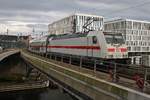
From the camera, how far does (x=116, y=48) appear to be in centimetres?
2392

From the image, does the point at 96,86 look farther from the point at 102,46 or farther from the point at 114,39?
the point at 114,39

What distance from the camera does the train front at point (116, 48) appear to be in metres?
23.5

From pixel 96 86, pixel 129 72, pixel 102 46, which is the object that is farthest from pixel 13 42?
pixel 96 86

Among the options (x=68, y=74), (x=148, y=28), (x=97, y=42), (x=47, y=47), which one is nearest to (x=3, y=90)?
(x=47, y=47)

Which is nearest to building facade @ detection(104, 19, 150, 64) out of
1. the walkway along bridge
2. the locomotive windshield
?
the locomotive windshield

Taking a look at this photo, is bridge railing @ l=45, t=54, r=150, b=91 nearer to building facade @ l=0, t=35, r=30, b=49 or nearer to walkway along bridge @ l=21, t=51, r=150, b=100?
walkway along bridge @ l=21, t=51, r=150, b=100

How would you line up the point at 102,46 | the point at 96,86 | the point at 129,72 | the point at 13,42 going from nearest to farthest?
the point at 96,86, the point at 129,72, the point at 102,46, the point at 13,42

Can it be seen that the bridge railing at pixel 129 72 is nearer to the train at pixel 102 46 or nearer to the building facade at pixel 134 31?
the train at pixel 102 46

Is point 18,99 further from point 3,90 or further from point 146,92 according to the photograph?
point 146,92

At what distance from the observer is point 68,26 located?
12188 centimetres

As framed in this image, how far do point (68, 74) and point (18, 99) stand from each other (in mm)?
33368

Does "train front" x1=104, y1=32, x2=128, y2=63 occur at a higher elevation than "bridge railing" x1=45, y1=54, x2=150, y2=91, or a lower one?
higher

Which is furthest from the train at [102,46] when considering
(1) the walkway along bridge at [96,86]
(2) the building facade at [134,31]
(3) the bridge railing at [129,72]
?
(2) the building facade at [134,31]

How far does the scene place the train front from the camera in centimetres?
2350
